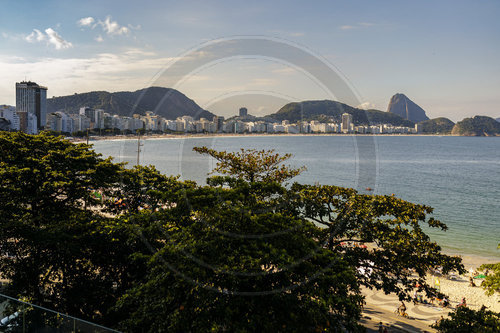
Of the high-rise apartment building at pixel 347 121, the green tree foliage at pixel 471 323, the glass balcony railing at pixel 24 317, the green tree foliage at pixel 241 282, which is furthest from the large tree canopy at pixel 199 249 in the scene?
the high-rise apartment building at pixel 347 121

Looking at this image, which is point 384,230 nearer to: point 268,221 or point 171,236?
point 268,221

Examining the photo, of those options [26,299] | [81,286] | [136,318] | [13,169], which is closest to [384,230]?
[136,318]

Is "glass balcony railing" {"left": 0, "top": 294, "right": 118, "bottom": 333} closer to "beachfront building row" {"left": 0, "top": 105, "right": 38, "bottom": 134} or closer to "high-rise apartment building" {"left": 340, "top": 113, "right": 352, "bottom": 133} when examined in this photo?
"high-rise apartment building" {"left": 340, "top": 113, "right": 352, "bottom": 133}

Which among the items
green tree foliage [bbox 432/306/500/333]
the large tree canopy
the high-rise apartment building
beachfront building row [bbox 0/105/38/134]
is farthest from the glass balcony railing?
beachfront building row [bbox 0/105/38/134]

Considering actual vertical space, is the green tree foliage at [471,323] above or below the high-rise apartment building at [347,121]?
below

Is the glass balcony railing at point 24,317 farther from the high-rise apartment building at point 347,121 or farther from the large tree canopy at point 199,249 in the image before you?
the high-rise apartment building at point 347,121

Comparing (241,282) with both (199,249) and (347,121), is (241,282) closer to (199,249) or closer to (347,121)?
(199,249)

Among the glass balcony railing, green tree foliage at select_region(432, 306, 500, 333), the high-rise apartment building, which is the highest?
the high-rise apartment building

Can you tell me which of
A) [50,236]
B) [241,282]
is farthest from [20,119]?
[241,282]

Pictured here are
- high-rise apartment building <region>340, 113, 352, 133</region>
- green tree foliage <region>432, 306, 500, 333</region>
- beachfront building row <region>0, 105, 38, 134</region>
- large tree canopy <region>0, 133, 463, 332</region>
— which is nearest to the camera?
large tree canopy <region>0, 133, 463, 332</region>

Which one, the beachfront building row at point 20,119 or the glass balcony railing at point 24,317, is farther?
the beachfront building row at point 20,119

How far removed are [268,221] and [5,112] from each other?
195 meters

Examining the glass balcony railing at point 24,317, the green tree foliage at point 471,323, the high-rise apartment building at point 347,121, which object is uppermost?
the high-rise apartment building at point 347,121

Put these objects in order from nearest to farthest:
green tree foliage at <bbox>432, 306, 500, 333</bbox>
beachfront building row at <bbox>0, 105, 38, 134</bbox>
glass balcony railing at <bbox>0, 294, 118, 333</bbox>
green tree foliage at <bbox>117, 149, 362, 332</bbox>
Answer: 1. glass balcony railing at <bbox>0, 294, 118, 333</bbox>
2. green tree foliage at <bbox>117, 149, 362, 332</bbox>
3. green tree foliage at <bbox>432, 306, 500, 333</bbox>
4. beachfront building row at <bbox>0, 105, 38, 134</bbox>
